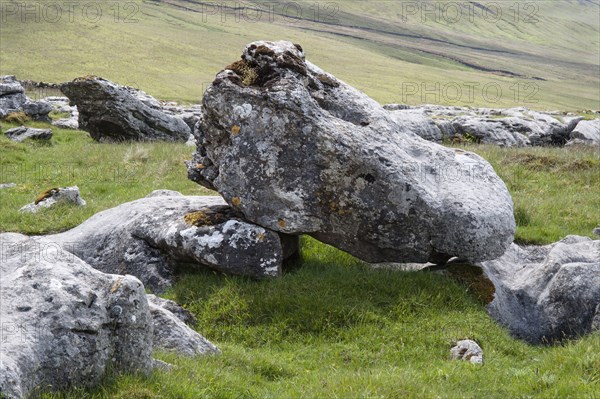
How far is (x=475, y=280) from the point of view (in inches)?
572

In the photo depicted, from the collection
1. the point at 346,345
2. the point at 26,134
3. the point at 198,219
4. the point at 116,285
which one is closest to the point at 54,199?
the point at 198,219

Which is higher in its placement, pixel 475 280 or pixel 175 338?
pixel 175 338

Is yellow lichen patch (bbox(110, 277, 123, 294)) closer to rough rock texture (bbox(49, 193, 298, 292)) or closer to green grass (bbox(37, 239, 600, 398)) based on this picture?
green grass (bbox(37, 239, 600, 398))

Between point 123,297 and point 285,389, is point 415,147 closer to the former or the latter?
point 285,389

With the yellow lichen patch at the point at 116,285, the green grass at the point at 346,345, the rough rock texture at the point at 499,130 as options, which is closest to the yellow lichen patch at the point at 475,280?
the green grass at the point at 346,345

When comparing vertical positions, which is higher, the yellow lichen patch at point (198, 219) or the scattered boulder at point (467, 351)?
the yellow lichen patch at point (198, 219)

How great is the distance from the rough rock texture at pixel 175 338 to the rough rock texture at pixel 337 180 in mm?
4394

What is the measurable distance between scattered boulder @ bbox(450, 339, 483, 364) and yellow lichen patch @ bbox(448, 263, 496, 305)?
2.41 metres

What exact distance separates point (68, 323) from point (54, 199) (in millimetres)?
13914

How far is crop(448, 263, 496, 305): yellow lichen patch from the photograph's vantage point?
14266 millimetres

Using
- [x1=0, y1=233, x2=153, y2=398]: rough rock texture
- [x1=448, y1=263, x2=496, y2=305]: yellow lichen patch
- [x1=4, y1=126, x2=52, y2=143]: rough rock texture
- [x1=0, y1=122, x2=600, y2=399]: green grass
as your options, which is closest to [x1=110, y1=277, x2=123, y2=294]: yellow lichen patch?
[x1=0, y1=233, x2=153, y2=398]: rough rock texture

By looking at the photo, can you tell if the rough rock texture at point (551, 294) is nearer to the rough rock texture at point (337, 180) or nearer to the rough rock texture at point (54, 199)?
the rough rock texture at point (337, 180)

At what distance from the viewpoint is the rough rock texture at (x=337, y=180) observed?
46.8 ft

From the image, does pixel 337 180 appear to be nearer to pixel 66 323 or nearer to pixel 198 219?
pixel 198 219
